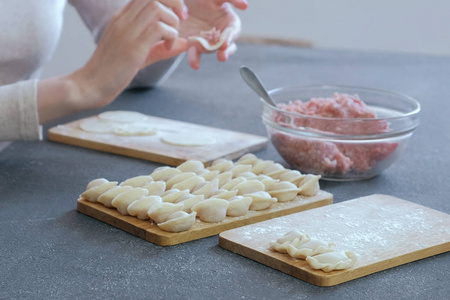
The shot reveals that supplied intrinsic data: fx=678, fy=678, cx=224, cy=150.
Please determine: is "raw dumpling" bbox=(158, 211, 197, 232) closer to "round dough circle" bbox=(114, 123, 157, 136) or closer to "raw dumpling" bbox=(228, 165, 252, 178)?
"raw dumpling" bbox=(228, 165, 252, 178)

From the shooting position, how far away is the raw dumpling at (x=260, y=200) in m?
0.92

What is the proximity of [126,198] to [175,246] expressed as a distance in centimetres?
11

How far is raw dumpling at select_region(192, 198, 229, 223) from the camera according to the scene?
88 centimetres

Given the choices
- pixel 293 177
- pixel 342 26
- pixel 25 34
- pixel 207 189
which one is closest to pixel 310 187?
pixel 293 177

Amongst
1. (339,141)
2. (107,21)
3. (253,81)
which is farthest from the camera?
(107,21)

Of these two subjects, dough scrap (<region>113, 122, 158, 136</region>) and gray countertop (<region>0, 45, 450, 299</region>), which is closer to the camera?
gray countertop (<region>0, 45, 450, 299</region>)

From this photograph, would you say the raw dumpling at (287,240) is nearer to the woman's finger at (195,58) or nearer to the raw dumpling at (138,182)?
the raw dumpling at (138,182)

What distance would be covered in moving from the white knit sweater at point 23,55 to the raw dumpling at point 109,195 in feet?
1.10

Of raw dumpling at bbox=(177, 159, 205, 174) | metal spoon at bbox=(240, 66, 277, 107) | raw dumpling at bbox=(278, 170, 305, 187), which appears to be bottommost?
raw dumpling at bbox=(278, 170, 305, 187)

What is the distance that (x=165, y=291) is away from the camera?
0.72 meters

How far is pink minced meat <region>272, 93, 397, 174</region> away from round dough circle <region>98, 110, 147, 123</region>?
37cm

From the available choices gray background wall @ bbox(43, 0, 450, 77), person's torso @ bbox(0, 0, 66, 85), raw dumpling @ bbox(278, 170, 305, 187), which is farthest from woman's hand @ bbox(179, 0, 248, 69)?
gray background wall @ bbox(43, 0, 450, 77)

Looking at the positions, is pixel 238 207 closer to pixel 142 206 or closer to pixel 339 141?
pixel 142 206

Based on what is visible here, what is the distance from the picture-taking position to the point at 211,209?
2.89ft
